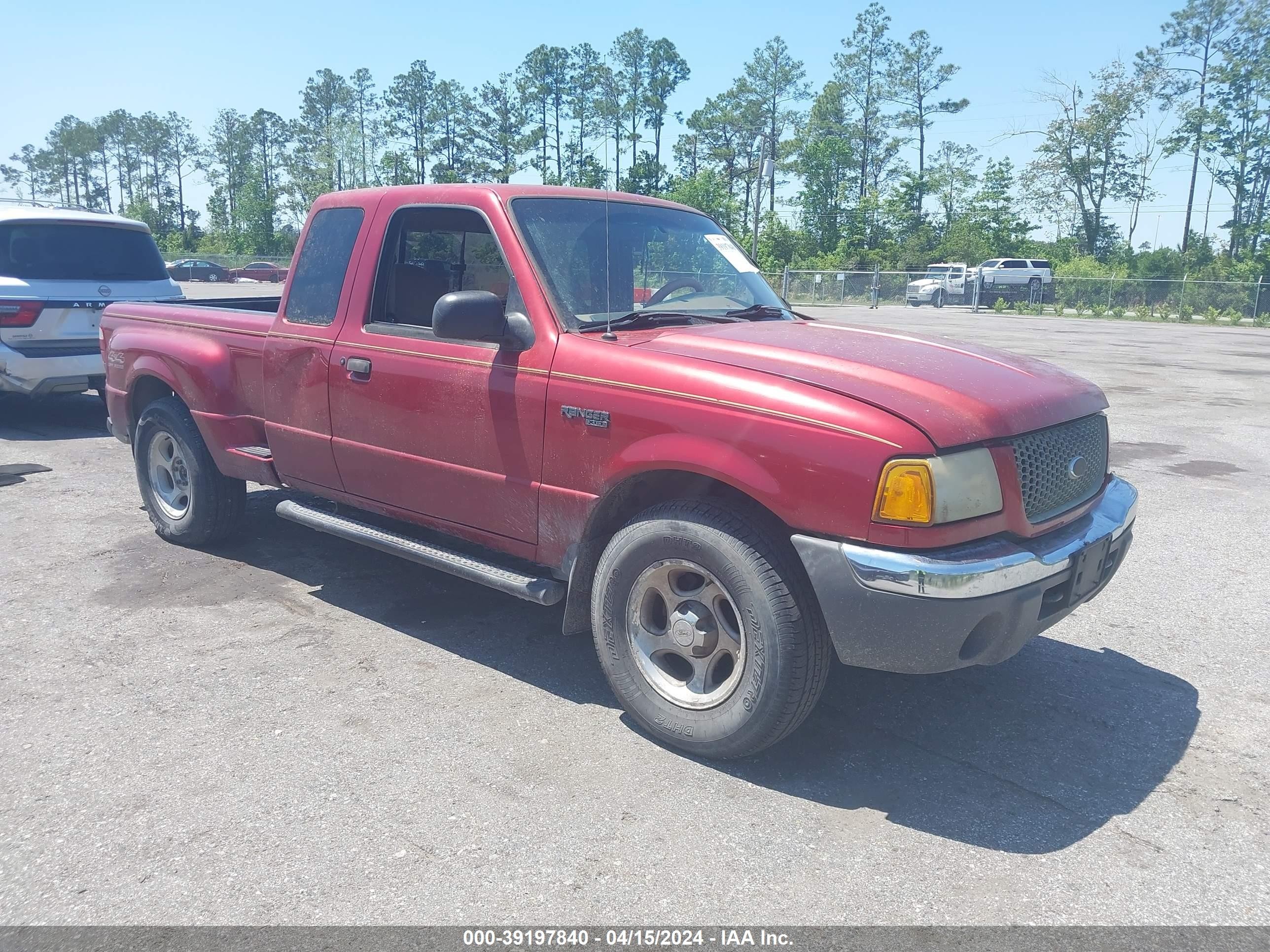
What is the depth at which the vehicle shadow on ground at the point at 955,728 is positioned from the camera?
3.20 metres

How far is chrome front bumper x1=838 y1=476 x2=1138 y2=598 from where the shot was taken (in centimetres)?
293

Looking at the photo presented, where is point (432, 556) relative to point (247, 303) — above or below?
below

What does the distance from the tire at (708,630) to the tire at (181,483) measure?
294 cm

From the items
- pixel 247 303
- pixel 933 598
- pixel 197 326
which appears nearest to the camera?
pixel 933 598

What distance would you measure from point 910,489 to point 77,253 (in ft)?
30.2

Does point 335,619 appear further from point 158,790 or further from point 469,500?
point 158,790

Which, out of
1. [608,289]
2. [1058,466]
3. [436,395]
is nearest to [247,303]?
[436,395]

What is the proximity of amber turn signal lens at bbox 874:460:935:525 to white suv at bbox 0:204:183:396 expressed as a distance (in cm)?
763

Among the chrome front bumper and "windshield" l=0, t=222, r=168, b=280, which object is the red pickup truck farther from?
"windshield" l=0, t=222, r=168, b=280

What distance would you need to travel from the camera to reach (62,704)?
3816mm

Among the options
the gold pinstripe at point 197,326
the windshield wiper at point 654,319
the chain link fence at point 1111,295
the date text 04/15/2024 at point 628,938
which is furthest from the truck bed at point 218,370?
the chain link fence at point 1111,295

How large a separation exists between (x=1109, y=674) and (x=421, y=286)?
138 inches

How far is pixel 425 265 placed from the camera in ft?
14.9

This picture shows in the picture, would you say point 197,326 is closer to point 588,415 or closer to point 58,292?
point 588,415
